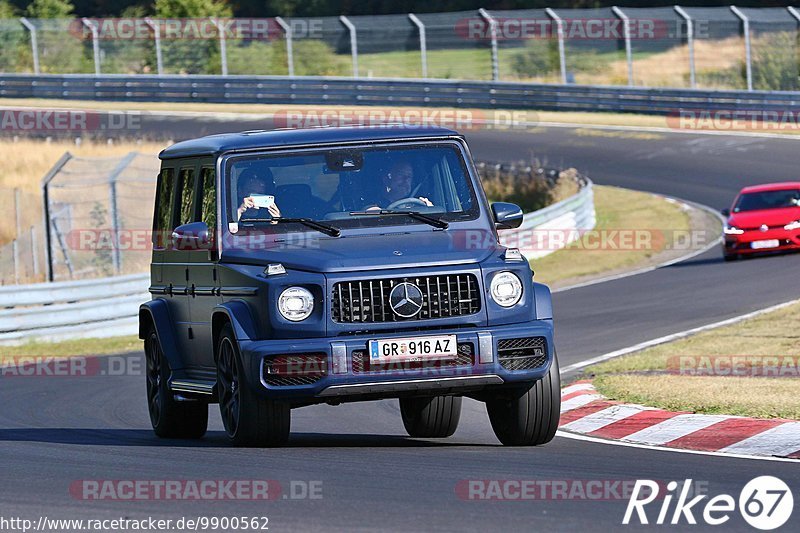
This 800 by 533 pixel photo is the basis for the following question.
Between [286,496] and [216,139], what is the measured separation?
12.0ft

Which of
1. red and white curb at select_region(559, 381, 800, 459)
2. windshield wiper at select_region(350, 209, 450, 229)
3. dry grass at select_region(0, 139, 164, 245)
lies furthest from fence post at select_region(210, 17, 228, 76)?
windshield wiper at select_region(350, 209, 450, 229)

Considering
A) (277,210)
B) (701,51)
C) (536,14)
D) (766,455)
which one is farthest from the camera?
(701,51)

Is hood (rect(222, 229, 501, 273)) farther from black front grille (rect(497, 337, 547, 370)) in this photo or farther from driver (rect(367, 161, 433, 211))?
black front grille (rect(497, 337, 547, 370))

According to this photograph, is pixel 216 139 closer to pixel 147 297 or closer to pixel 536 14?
pixel 147 297

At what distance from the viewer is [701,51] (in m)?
55.6

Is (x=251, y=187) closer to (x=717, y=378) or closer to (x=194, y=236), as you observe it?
(x=194, y=236)

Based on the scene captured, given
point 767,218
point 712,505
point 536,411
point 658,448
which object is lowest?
point 767,218

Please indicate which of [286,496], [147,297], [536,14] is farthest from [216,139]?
[536,14]

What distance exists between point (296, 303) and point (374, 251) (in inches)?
23.3

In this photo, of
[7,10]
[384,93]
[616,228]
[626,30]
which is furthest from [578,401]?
[7,10]

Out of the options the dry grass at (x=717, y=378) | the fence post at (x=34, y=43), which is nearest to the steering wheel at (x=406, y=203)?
the dry grass at (x=717, y=378)

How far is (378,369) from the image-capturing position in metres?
8.64

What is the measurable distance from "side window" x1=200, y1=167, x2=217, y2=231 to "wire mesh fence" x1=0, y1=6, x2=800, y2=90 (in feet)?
115

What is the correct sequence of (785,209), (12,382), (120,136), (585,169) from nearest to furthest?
1. (12,382)
2. (785,209)
3. (585,169)
4. (120,136)
